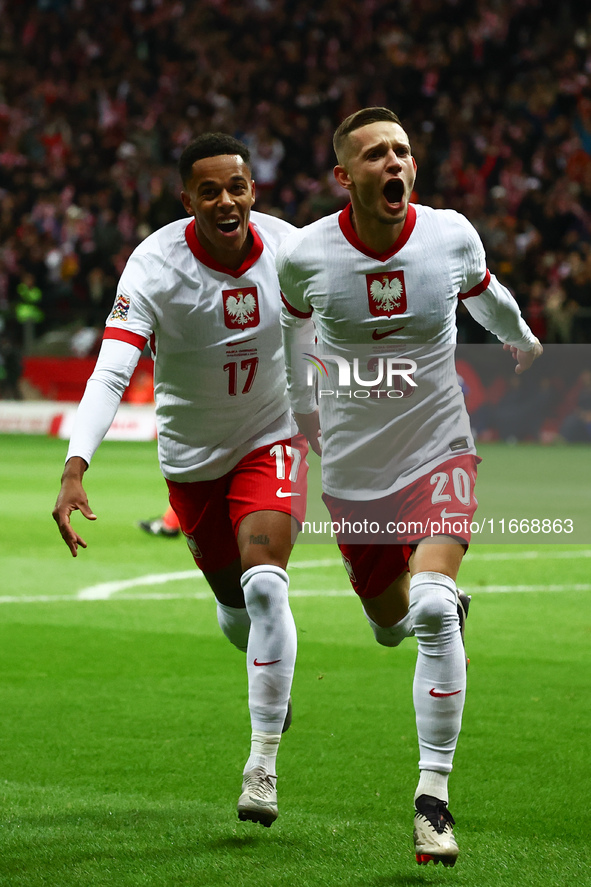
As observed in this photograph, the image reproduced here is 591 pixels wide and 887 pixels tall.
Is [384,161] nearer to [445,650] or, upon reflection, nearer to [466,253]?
[466,253]

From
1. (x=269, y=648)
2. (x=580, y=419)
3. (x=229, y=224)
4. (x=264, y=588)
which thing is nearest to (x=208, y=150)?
(x=229, y=224)

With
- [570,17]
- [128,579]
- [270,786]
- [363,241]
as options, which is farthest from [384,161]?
[570,17]

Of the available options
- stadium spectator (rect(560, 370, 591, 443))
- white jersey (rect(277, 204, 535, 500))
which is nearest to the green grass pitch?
white jersey (rect(277, 204, 535, 500))

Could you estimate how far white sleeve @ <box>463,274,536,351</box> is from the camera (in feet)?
15.5

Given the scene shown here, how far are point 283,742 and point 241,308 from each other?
5.88 ft

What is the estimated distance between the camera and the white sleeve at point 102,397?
176 inches

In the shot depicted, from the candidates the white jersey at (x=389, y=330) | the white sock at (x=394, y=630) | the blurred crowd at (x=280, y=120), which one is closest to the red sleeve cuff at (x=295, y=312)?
the white jersey at (x=389, y=330)

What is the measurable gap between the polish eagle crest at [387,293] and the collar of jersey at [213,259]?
822mm

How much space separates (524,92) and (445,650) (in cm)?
1949

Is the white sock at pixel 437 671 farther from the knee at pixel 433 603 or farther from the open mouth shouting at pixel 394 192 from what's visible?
the open mouth shouting at pixel 394 192

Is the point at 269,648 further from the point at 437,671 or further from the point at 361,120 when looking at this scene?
the point at 361,120

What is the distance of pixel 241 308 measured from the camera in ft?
16.7

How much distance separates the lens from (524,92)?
22.2m

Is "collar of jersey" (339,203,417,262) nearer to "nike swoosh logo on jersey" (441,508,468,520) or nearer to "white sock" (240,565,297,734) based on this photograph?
"nike swoosh logo on jersey" (441,508,468,520)
